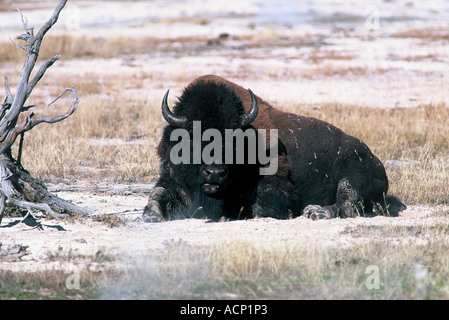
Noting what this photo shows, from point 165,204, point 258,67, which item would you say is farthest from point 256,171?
point 258,67

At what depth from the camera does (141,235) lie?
22.6ft

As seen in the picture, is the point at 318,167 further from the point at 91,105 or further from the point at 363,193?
the point at 91,105

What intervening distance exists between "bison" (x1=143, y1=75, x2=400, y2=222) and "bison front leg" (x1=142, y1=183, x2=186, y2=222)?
12 millimetres

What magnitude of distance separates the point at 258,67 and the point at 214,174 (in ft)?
47.8

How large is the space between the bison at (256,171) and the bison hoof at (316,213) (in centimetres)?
1

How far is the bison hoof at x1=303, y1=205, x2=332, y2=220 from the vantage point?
7957 millimetres

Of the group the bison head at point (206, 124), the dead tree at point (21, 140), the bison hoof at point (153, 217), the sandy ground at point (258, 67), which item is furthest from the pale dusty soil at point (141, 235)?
the bison head at point (206, 124)

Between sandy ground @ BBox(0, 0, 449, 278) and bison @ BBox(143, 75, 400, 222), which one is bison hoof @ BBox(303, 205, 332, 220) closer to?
bison @ BBox(143, 75, 400, 222)

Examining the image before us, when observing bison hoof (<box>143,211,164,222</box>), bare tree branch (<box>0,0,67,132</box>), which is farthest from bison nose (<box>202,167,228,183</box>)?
bare tree branch (<box>0,0,67,132</box>)

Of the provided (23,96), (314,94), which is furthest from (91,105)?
(23,96)

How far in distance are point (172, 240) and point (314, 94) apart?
1099 centimetres

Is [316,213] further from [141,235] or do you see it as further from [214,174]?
[141,235]

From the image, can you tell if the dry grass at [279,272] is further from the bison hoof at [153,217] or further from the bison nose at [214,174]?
the bison hoof at [153,217]
